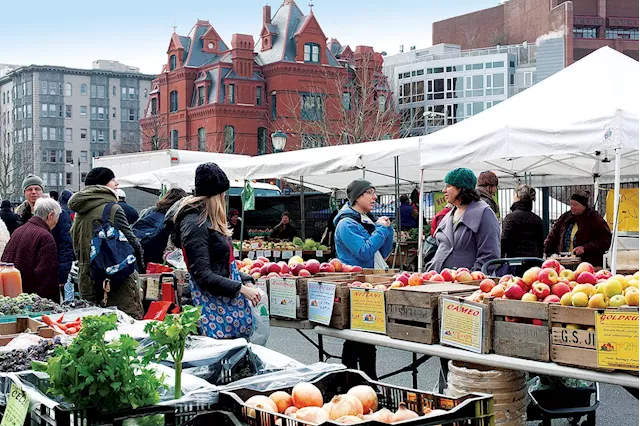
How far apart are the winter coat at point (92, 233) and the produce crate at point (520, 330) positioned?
3.52m

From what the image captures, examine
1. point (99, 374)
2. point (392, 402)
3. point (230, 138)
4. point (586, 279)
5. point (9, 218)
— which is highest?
point (230, 138)

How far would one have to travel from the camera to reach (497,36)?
251 feet

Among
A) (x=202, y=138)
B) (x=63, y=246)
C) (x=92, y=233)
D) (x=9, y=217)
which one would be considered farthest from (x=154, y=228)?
(x=202, y=138)

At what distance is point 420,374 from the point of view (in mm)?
8117

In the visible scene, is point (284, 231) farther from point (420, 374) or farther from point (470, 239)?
point (470, 239)

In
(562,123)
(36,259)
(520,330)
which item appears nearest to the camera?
(520,330)

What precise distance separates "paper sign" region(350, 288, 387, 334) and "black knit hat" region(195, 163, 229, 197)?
132 centimetres

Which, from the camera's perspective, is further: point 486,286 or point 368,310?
point 368,310

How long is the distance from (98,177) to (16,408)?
425 cm

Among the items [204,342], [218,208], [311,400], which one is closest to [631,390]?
[311,400]

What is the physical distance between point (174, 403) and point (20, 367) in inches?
42.5

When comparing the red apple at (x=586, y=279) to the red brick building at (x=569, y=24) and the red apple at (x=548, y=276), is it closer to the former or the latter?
the red apple at (x=548, y=276)

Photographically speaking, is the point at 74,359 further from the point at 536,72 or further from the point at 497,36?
the point at 497,36

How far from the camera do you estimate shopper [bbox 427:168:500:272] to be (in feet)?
20.9
